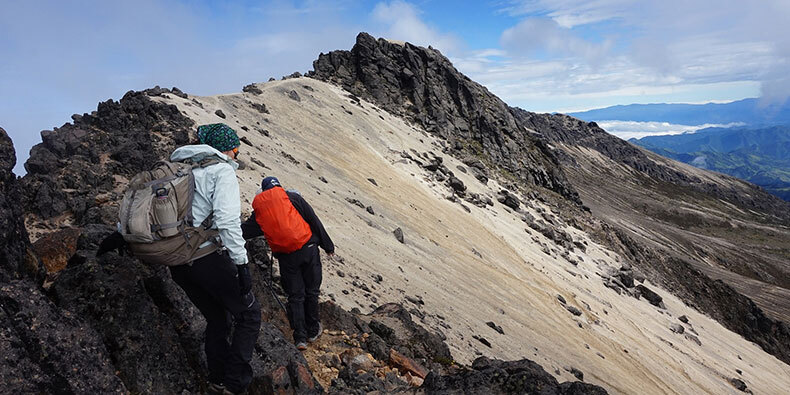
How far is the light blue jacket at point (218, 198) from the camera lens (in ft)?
14.3

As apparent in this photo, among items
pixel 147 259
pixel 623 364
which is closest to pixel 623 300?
pixel 623 364

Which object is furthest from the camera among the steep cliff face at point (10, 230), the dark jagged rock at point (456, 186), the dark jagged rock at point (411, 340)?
the dark jagged rock at point (456, 186)

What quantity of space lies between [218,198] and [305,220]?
2412mm

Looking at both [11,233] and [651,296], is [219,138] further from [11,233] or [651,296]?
[651,296]

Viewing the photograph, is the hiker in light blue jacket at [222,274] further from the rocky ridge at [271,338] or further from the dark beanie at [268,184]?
the dark beanie at [268,184]

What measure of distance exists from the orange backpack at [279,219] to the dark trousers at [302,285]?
24cm

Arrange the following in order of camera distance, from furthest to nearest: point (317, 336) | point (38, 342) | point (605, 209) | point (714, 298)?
point (605, 209), point (714, 298), point (317, 336), point (38, 342)

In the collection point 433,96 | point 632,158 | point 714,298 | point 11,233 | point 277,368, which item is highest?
point 632,158

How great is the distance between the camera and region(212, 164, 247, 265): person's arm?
434cm

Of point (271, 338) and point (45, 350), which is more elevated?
point (45, 350)

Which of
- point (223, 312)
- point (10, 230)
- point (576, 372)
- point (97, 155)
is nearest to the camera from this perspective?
point (10, 230)

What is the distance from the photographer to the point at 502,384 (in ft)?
19.0

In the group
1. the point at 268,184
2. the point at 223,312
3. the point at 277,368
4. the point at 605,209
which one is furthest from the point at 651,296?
the point at 605,209

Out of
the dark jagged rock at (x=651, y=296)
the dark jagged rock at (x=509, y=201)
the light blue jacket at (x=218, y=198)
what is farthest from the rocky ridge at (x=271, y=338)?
the dark jagged rock at (x=509, y=201)
